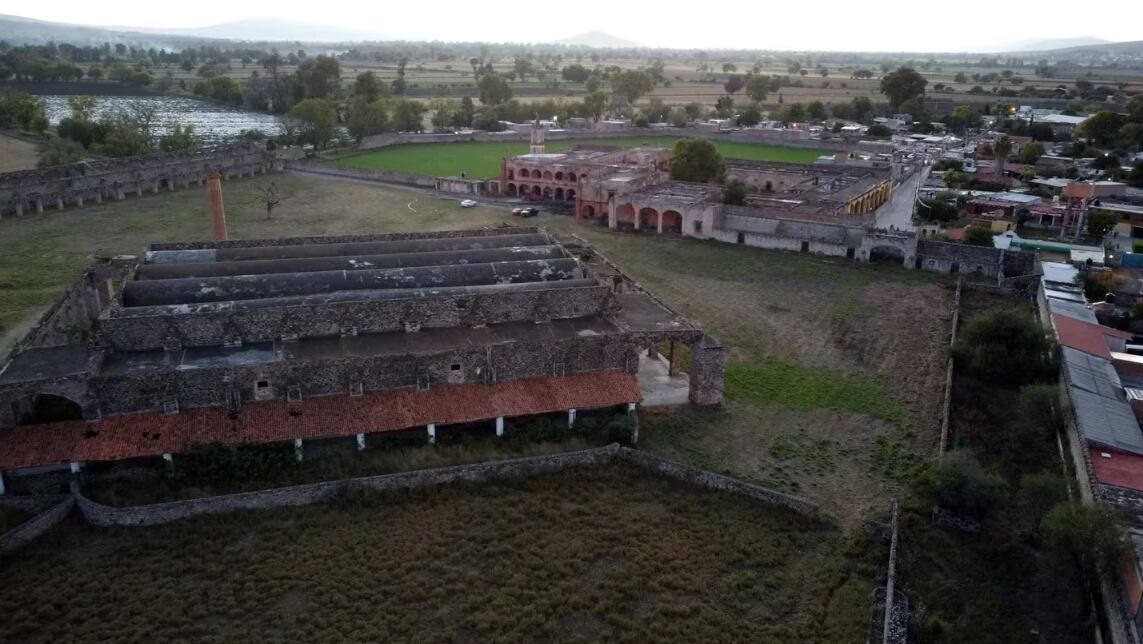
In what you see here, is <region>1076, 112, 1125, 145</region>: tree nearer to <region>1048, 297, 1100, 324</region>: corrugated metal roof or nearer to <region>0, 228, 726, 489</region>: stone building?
<region>1048, 297, 1100, 324</region>: corrugated metal roof

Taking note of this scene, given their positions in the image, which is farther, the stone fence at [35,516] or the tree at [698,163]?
the tree at [698,163]

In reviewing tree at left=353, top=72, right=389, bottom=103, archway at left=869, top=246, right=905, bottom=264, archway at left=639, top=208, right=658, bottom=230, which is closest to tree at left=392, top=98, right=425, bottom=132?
tree at left=353, top=72, right=389, bottom=103

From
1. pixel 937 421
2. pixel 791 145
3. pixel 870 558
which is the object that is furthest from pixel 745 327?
pixel 791 145

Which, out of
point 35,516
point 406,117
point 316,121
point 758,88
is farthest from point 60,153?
point 758,88

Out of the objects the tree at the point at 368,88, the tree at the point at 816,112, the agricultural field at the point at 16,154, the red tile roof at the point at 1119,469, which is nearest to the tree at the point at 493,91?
the tree at the point at 368,88

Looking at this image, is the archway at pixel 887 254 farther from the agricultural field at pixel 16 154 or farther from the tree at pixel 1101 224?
the agricultural field at pixel 16 154

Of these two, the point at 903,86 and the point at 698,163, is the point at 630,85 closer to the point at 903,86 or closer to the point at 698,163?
the point at 903,86

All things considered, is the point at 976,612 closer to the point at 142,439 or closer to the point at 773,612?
the point at 773,612

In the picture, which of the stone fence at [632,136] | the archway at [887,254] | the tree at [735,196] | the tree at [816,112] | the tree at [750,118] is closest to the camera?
the archway at [887,254]
